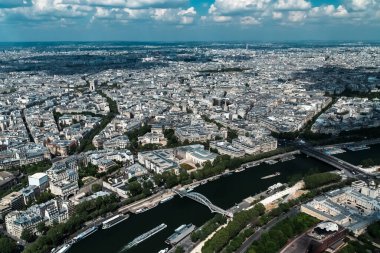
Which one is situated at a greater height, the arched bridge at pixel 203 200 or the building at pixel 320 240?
Answer: the building at pixel 320 240

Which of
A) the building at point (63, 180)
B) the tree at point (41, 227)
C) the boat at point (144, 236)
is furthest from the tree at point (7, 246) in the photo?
the building at point (63, 180)

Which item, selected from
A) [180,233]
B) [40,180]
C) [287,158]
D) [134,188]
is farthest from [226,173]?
[40,180]

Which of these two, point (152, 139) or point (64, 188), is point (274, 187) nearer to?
point (64, 188)

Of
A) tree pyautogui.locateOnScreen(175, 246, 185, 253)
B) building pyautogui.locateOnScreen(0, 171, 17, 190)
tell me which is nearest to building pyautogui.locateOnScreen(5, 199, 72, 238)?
building pyautogui.locateOnScreen(0, 171, 17, 190)

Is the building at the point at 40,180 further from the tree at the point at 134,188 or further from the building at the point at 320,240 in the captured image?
the building at the point at 320,240

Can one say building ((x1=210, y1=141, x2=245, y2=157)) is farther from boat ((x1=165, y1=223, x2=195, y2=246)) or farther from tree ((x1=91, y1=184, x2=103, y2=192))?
boat ((x1=165, y1=223, x2=195, y2=246))

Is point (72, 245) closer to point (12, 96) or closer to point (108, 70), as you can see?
point (12, 96)
